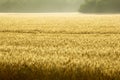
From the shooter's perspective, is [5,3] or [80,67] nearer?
[80,67]

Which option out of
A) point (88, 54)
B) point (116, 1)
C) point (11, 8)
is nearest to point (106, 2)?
point (116, 1)

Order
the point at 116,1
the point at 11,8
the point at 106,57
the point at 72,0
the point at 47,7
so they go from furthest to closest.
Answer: the point at 72,0
the point at 47,7
the point at 11,8
the point at 116,1
the point at 106,57

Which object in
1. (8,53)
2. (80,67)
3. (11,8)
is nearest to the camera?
(80,67)

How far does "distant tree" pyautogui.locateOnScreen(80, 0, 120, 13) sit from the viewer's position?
2802 inches

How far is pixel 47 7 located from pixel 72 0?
15264mm

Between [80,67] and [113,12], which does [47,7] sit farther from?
[80,67]

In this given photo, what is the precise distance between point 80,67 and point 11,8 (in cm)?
9347

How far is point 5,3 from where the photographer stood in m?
98.1

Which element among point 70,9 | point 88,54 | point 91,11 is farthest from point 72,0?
point 88,54

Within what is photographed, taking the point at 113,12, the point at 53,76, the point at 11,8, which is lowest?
the point at 53,76

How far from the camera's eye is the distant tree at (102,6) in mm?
71162

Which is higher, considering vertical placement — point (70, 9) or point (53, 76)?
point (70, 9)

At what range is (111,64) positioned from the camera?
670 centimetres

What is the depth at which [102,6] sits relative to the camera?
71812 millimetres
